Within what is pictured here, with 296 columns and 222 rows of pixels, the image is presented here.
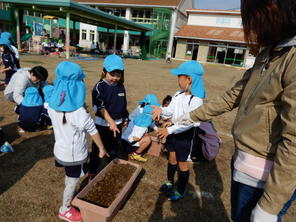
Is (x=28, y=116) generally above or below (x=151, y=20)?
below

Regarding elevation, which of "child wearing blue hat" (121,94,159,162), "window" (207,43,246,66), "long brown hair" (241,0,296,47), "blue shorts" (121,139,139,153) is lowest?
"blue shorts" (121,139,139,153)

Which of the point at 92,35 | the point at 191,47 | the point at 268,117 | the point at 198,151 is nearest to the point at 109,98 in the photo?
the point at 198,151

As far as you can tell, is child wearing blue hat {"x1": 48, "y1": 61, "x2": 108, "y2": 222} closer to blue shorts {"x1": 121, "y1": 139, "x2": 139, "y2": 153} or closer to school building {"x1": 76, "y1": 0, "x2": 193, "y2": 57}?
blue shorts {"x1": 121, "y1": 139, "x2": 139, "y2": 153}

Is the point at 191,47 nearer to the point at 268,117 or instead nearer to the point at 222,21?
the point at 222,21

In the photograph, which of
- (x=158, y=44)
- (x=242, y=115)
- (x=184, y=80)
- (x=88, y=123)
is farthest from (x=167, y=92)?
(x=158, y=44)

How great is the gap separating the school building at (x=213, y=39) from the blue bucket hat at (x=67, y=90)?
27.4 meters

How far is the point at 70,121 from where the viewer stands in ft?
6.23

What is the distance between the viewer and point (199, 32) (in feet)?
92.3

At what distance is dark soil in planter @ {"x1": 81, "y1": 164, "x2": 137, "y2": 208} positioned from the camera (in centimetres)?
219

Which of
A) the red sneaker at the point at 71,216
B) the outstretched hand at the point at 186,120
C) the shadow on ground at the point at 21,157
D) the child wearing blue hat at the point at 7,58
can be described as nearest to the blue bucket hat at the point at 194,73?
the outstretched hand at the point at 186,120

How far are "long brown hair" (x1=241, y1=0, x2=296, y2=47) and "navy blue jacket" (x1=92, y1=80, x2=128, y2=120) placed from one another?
1.79 meters

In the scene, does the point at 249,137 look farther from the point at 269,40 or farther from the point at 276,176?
the point at 269,40

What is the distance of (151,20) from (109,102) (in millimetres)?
29330

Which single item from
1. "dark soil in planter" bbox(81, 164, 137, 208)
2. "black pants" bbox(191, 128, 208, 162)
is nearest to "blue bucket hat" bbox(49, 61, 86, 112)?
"dark soil in planter" bbox(81, 164, 137, 208)
